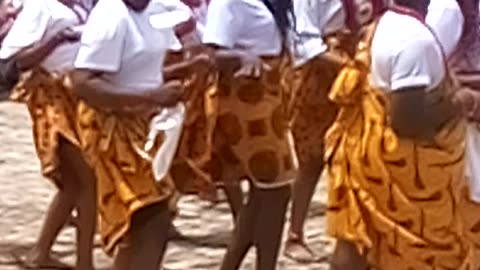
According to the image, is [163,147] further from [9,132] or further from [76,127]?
[9,132]

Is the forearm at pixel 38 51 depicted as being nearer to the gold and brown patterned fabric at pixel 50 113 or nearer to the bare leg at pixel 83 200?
the gold and brown patterned fabric at pixel 50 113

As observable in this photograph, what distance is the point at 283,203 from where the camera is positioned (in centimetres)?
698

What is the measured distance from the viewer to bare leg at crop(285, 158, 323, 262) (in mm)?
7961

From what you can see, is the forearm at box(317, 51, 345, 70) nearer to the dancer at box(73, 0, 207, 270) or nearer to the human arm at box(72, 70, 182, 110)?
the dancer at box(73, 0, 207, 270)

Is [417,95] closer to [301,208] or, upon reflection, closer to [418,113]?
[418,113]

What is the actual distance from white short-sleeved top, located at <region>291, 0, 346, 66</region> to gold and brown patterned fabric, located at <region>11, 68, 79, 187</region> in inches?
38.9

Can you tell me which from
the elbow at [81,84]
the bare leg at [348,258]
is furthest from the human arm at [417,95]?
the elbow at [81,84]

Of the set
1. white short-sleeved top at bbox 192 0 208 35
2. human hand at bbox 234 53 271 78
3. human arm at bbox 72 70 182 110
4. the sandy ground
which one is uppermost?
human arm at bbox 72 70 182 110

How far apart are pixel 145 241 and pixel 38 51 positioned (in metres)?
1.31

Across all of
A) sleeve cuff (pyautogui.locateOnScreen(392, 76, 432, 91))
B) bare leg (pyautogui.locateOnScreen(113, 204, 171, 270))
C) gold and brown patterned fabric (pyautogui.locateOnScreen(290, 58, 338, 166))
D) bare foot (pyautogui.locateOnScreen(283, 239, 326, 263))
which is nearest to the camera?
sleeve cuff (pyautogui.locateOnScreen(392, 76, 432, 91))

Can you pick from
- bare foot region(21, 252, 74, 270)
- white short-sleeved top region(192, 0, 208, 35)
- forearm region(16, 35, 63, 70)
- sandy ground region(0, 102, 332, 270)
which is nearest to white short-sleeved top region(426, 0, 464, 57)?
white short-sleeved top region(192, 0, 208, 35)

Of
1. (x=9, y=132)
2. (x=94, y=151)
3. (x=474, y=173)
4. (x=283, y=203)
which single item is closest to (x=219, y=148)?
(x=283, y=203)

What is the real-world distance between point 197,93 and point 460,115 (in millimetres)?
1432

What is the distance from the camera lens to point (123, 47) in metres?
5.68
